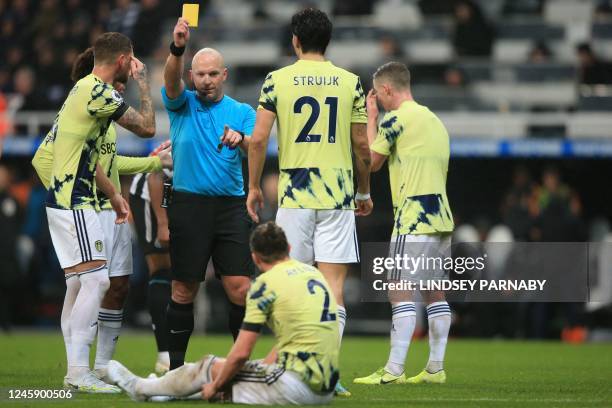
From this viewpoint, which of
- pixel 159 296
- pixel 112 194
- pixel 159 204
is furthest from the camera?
pixel 159 296

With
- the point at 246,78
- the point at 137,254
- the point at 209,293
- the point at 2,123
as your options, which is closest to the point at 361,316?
the point at 209,293

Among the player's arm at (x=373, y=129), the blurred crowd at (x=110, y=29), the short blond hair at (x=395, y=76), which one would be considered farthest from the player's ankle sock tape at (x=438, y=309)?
the blurred crowd at (x=110, y=29)

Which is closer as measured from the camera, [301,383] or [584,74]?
[301,383]

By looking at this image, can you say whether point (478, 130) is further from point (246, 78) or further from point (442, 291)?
point (442, 291)

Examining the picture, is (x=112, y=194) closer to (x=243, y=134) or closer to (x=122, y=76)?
(x=122, y=76)

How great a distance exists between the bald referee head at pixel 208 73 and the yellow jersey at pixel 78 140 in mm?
654

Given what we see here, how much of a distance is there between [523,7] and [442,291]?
49.4 feet

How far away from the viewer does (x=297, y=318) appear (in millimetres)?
7605

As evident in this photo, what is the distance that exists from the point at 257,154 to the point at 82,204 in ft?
4.48

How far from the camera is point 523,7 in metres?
24.1

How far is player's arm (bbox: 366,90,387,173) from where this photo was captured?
994 cm

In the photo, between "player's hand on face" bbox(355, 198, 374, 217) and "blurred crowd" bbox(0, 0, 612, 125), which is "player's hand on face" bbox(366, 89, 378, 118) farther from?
"blurred crowd" bbox(0, 0, 612, 125)

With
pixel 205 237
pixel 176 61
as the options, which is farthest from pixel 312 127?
pixel 205 237

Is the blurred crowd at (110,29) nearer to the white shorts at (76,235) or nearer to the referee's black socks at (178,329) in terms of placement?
the referee's black socks at (178,329)
